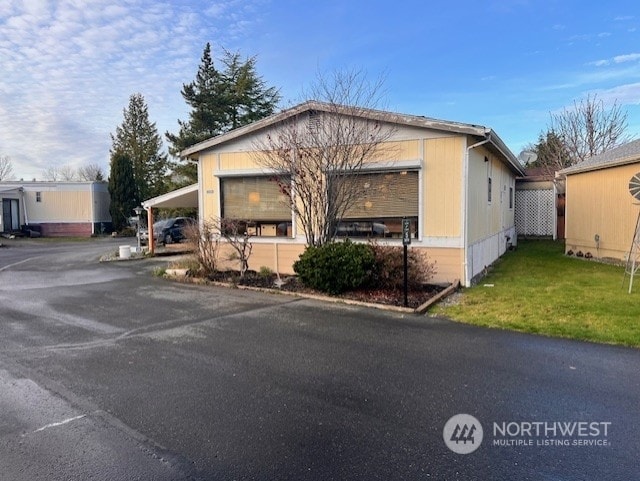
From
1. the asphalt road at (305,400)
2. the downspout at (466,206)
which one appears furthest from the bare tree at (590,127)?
the asphalt road at (305,400)

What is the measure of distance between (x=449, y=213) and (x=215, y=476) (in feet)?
25.2

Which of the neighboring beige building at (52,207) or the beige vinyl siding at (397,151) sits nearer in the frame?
the beige vinyl siding at (397,151)

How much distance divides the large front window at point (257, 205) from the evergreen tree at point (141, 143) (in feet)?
96.6

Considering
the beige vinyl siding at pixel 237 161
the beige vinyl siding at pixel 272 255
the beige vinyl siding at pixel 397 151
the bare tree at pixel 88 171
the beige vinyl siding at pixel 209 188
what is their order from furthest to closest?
1. the bare tree at pixel 88 171
2. the beige vinyl siding at pixel 209 188
3. the beige vinyl siding at pixel 237 161
4. the beige vinyl siding at pixel 272 255
5. the beige vinyl siding at pixel 397 151

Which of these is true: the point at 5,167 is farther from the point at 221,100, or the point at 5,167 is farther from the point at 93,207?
the point at 221,100

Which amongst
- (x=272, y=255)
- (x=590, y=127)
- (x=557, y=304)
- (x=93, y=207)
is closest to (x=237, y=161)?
(x=272, y=255)

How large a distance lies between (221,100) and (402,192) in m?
25.1

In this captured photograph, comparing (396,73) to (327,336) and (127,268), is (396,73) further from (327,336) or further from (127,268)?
(127,268)

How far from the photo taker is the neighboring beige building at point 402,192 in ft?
30.0

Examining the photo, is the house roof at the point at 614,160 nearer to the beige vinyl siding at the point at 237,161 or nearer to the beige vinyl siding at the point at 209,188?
the beige vinyl siding at the point at 237,161

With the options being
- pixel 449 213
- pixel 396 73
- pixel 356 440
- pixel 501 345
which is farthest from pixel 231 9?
pixel 356 440

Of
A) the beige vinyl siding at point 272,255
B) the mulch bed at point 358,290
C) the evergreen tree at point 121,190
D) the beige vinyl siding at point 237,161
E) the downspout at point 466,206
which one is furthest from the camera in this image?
Answer: the evergreen tree at point 121,190

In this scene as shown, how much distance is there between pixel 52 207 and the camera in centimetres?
3158

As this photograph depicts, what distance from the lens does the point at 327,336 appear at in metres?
5.89
